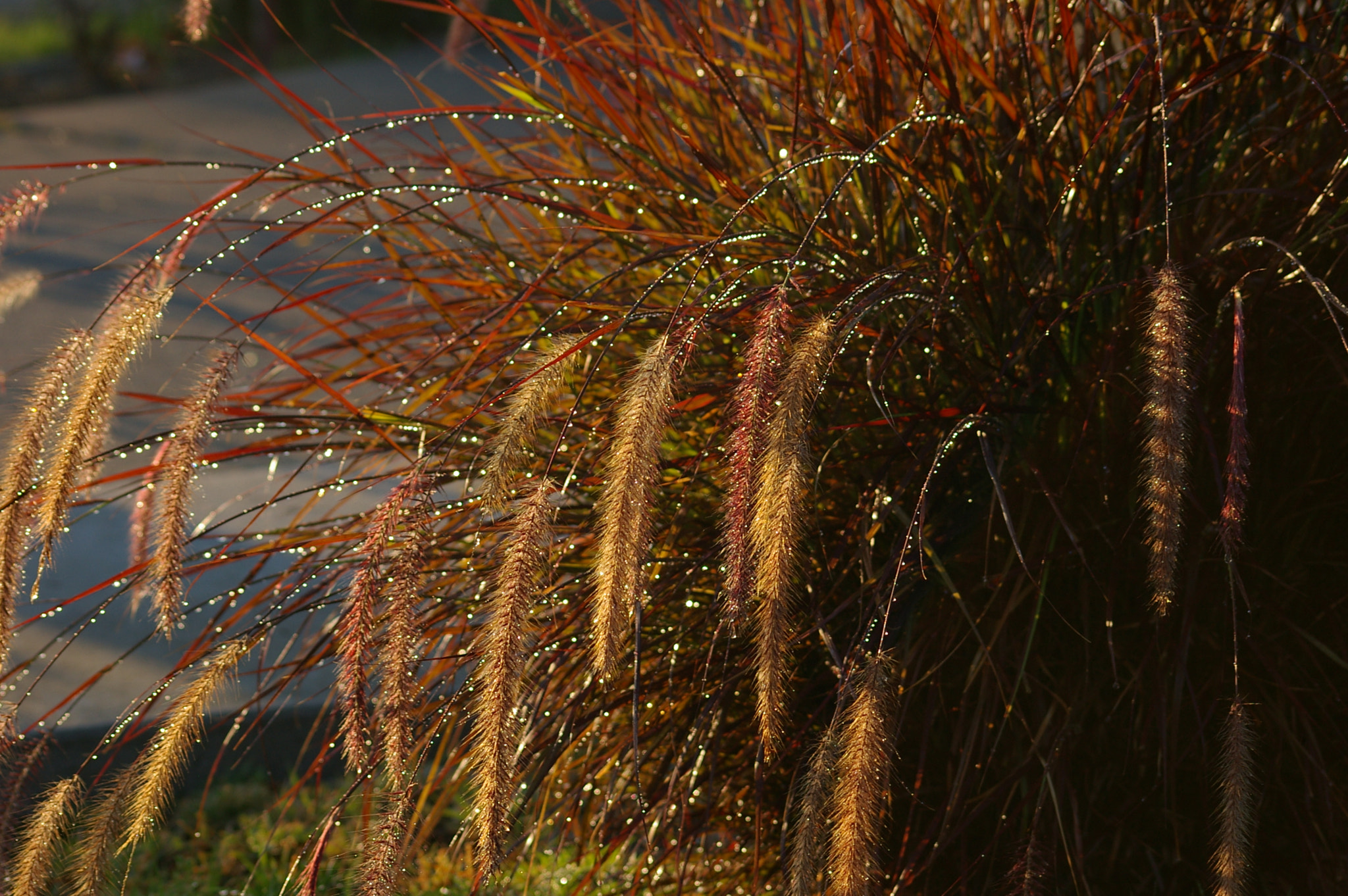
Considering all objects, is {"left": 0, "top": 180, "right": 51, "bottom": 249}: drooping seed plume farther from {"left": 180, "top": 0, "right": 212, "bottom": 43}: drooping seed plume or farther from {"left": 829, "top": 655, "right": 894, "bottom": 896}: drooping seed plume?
{"left": 829, "top": 655, "right": 894, "bottom": 896}: drooping seed plume

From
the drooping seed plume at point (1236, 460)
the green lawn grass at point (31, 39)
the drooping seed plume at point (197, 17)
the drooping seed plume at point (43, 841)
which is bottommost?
the drooping seed plume at point (43, 841)

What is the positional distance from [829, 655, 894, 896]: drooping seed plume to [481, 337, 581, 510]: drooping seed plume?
0.45 m

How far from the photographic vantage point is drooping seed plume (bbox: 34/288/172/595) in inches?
58.2

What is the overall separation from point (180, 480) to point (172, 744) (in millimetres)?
307

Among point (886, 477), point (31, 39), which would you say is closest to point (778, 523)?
point (886, 477)

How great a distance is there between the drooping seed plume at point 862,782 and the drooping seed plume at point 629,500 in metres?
0.28

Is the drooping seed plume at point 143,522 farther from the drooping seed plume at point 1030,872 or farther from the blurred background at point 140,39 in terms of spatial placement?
the blurred background at point 140,39

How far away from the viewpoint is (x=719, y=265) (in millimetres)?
2055

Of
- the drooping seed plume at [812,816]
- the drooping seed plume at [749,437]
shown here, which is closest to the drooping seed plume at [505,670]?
the drooping seed plume at [749,437]

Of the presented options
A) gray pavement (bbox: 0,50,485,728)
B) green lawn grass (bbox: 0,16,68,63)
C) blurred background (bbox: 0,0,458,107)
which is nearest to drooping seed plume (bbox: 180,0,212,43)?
gray pavement (bbox: 0,50,485,728)

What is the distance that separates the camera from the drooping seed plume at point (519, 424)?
137 centimetres

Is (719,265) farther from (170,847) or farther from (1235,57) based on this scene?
(170,847)

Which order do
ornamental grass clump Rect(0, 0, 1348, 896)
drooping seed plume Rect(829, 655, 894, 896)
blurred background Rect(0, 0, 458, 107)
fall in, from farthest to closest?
blurred background Rect(0, 0, 458, 107) < ornamental grass clump Rect(0, 0, 1348, 896) < drooping seed plume Rect(829, 655, 894, 896)

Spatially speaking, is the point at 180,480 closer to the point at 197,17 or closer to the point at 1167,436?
the point at 197,17
